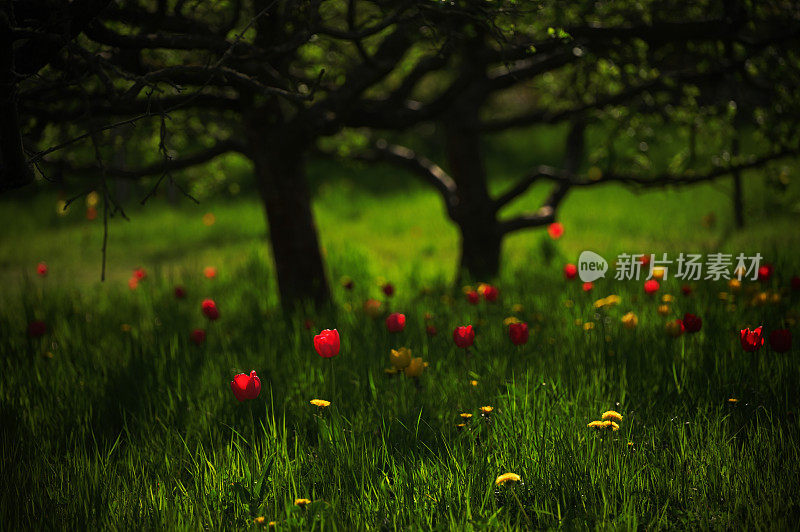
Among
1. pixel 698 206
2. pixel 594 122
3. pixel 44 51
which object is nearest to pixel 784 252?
pixel 594 122

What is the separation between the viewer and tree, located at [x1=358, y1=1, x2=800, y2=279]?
4.96m

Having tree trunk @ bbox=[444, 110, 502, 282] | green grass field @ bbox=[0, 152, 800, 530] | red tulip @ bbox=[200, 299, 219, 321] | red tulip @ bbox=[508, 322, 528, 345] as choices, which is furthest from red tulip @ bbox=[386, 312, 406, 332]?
tree trunk @ bbox=[444, 110, 502, 282]

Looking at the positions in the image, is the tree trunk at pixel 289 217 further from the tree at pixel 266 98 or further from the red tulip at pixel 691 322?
the red tulip at pixel 691 322

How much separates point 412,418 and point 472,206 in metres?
4.22

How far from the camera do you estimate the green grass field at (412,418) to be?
2463 millimetres

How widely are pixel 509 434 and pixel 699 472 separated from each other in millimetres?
753

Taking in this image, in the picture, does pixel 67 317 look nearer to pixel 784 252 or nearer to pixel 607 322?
pixel 607 322

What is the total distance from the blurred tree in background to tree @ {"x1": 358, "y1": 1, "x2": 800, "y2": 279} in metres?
0.02

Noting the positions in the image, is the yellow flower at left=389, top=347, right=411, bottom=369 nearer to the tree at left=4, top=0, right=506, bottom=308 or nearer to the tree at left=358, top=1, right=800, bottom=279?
the tree at left=4, top=0, right=506, bottom=308

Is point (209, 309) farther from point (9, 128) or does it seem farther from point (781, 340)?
point (781, 340)

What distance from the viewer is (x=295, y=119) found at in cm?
523

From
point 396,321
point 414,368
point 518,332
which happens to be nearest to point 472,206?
point 396,321

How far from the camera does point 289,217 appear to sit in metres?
5.62

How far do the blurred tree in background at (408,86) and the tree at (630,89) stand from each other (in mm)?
20
